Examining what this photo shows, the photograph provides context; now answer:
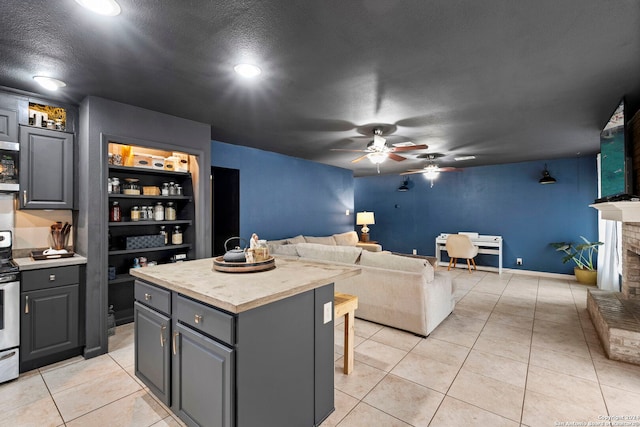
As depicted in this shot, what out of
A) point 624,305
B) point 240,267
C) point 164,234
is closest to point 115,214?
point 164,234

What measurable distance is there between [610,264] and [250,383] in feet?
20.3

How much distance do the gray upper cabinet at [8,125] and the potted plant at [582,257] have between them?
8.10 meters

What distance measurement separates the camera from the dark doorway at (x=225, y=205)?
16.3 feet

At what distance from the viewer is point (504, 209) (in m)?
6.65

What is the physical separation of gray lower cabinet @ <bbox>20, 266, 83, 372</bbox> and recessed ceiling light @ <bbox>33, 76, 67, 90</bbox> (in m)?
1.61

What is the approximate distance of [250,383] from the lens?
1.46m

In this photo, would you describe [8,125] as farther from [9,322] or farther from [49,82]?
[9,322]

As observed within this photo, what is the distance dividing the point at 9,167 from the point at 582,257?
8.68m

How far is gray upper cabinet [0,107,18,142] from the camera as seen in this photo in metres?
2.55

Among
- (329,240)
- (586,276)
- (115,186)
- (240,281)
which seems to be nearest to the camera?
(240,281)

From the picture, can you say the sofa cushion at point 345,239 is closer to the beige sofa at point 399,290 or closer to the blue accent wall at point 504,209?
the blue accent wall at point 504,209

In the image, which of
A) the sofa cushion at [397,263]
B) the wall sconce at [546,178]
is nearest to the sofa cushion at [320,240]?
the sofa cushion at [397,263]

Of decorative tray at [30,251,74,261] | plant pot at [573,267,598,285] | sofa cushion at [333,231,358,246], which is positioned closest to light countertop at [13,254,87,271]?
decorative tray at [30,251,74,261]

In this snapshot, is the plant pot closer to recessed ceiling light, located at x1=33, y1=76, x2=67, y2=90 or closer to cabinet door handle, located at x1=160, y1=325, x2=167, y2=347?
cabinet door handle, located at x1=160, y1=325, x2=167, y2=347
